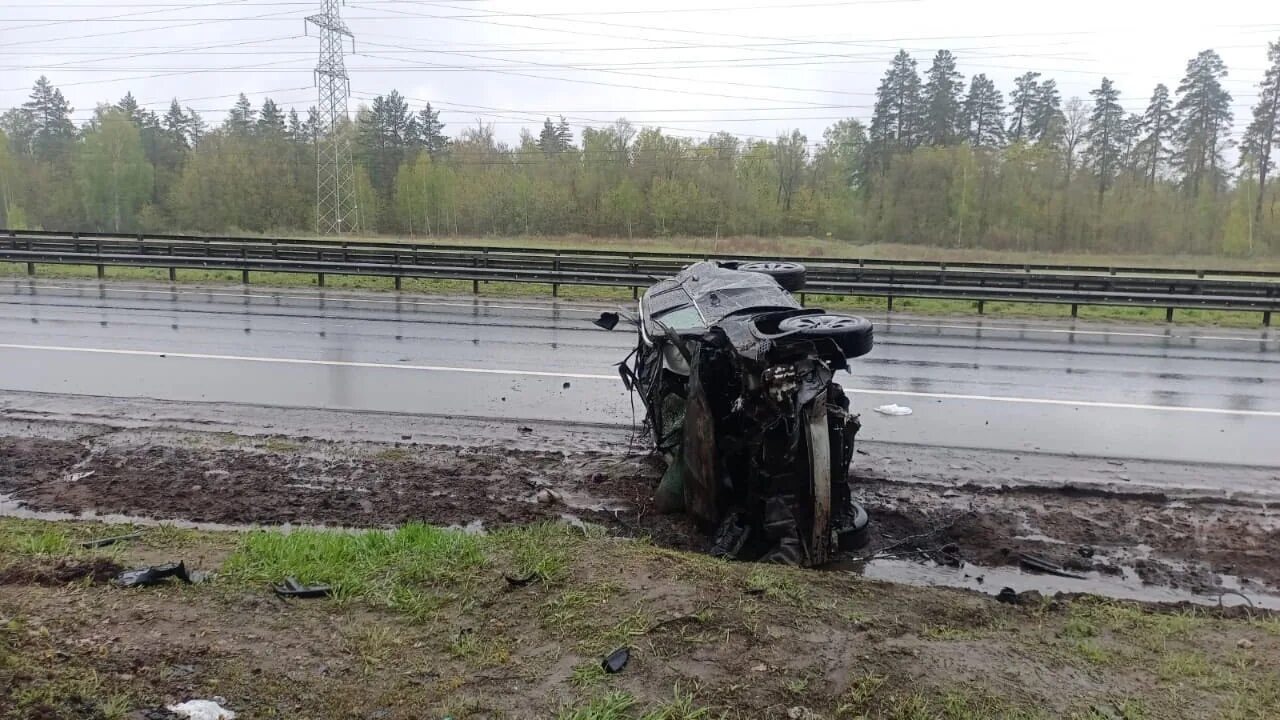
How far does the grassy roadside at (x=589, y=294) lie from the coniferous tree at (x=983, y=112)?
2848 centimetres

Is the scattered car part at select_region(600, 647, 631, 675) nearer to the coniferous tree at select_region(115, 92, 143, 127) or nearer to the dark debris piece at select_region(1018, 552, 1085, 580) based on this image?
the dark debris piece at select_region(1018, 552, 1085, 580)

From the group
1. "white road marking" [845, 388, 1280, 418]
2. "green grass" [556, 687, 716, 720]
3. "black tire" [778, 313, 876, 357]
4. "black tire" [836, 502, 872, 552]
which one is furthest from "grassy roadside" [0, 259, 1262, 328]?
"green grass" [556, 687, 716, 720]

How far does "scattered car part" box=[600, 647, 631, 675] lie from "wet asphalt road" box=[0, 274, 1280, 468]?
4.72 metres

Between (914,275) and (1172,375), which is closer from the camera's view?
(1172,375)

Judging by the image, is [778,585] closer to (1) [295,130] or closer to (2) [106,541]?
(2) [106,541]

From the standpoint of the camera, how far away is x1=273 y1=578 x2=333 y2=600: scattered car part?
386 centimetres

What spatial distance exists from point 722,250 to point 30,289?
2271cm

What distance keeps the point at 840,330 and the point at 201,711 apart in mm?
3510

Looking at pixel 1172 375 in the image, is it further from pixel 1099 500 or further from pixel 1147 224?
pixel 1147 224

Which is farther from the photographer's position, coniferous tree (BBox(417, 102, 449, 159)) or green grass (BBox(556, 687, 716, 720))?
coniferous tree (BBox(417, 102, 449, 159))

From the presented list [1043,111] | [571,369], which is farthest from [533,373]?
[1043,111]

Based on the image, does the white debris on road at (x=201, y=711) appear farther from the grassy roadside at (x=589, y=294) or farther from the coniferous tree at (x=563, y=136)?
the coniferous tree at (x=563, y=136)

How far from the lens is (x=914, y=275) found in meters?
19.3

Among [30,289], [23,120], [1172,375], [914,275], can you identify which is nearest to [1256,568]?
[1172,375]
